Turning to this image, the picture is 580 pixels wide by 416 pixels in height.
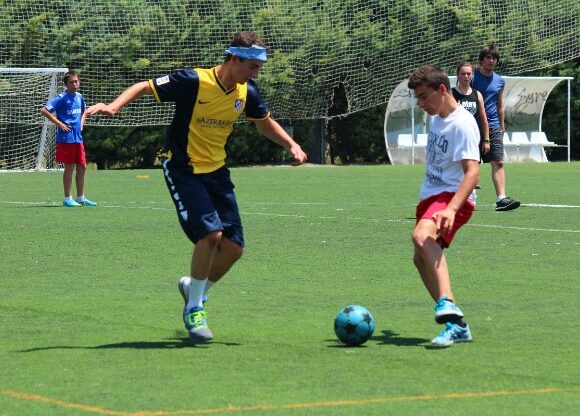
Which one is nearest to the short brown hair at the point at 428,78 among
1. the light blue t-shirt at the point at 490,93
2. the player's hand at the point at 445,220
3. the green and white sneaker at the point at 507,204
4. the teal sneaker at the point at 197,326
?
the player's hand at the point at 445,220

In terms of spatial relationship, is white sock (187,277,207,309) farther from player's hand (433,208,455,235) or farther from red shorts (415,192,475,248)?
player's hand (433,208,455,235)

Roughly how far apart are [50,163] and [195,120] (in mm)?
26393

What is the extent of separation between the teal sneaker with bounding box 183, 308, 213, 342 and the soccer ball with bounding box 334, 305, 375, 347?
77 cm

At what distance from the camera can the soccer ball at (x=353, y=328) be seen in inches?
306

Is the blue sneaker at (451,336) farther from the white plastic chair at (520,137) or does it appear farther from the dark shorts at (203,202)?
the white plastic chair at (520,137)

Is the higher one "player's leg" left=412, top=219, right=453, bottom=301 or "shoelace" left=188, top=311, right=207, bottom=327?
"player's leg" left=412, top=219, right=453, bottom=301

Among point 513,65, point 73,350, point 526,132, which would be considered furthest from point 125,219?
point 526,132

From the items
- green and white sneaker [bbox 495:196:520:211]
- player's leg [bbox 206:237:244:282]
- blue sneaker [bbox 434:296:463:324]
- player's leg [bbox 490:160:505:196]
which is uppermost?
player's leg [bbox 206:237:244:282]

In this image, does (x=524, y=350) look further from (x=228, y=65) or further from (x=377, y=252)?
(x=377, y=252)

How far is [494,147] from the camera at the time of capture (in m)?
18.1

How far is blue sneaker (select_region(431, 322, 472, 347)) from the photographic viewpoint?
7.68 metres

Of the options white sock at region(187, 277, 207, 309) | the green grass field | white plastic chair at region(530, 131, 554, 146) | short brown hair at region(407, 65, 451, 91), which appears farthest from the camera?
white plastic chair at region(530, 131, 554, 146)

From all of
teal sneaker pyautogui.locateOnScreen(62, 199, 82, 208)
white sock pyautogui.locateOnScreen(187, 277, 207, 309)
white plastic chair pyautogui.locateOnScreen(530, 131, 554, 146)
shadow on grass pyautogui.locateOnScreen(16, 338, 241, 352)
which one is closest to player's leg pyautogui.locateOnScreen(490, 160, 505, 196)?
teal sneaker pyautogui.locateOnScreen(62, 199, 82, 208)

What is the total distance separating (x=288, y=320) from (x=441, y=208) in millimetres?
1304
